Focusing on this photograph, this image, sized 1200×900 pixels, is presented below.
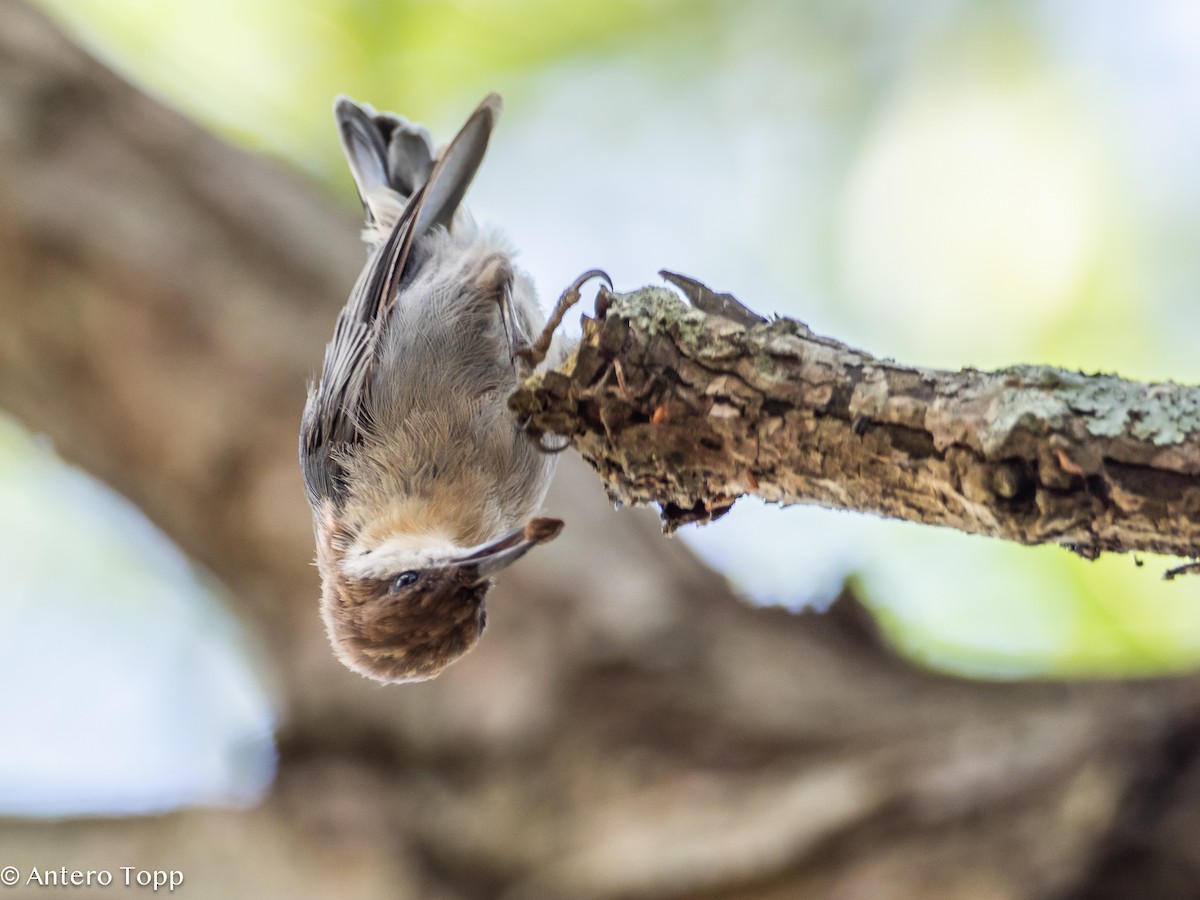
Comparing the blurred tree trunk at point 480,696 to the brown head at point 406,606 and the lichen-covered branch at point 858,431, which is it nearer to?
the brown head at point 406,606

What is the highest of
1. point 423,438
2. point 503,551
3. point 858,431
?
point 423,438

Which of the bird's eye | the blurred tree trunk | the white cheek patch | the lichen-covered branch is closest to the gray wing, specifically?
the white cheek patch

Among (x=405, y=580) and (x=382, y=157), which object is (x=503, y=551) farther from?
(x=382, y=157)

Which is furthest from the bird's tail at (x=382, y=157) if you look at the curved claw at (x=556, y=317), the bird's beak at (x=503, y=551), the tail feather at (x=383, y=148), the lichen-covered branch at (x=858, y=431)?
the lichen-covered branch at (x=858, y=431)

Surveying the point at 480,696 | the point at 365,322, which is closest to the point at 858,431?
the point at 365,322

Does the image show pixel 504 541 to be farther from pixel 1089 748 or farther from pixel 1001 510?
pixel 1089 748

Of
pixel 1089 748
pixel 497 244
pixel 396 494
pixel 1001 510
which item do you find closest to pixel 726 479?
pixel 1001 510

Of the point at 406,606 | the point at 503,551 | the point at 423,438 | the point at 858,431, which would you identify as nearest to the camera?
the point at 858,431
